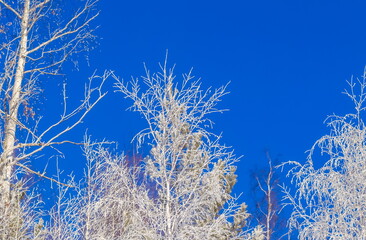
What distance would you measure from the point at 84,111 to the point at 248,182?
2286 cm

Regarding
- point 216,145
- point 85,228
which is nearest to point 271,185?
point 85,228

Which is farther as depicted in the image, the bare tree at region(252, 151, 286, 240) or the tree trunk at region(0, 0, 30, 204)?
the bare tree at region(252, 151, 286, 240)

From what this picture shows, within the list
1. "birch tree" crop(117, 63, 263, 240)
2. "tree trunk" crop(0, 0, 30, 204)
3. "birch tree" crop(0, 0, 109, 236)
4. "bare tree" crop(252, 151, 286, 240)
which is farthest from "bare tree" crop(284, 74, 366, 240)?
"bare tree" crop(252, 151, 286, 240)

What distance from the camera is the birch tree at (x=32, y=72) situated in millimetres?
8562

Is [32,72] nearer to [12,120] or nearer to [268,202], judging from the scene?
[12,120]

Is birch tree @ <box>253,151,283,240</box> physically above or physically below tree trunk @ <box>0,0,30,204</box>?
above

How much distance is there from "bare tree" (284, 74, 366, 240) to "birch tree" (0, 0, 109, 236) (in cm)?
405

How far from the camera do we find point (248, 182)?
31172mm

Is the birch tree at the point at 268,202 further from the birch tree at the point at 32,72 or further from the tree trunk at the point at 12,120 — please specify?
the tree trunk at the point at 12,120

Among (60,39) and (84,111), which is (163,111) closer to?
(84,111)

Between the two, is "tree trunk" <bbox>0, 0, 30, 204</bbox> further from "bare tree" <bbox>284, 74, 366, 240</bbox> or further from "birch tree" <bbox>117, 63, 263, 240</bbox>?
"bare tree" <bbox>284, 74, 366, 240</bbox>

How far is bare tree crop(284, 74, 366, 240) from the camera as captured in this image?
30.6ft

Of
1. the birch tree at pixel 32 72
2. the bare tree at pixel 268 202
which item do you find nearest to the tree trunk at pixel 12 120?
the birch tree at pixel 32 72

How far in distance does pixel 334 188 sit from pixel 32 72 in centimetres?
586
